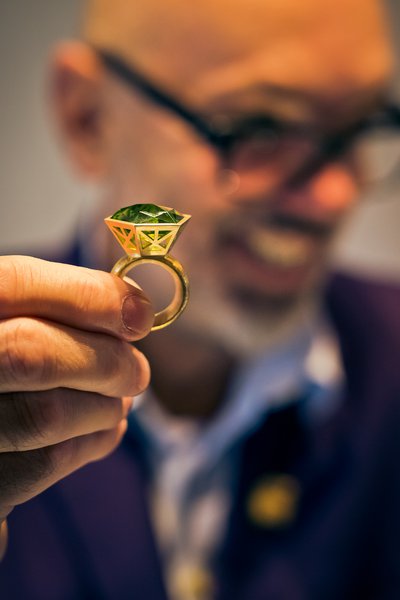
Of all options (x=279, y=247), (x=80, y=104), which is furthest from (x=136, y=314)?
(x=80, y=104)

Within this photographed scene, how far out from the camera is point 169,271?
11.3 inches

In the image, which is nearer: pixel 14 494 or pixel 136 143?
pixel 14 494

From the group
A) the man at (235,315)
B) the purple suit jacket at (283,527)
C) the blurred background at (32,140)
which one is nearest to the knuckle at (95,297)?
the man at (235,315)

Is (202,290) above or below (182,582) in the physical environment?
above

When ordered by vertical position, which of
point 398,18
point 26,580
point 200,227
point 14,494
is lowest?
point 26,580

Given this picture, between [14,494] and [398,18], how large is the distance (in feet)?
3.30

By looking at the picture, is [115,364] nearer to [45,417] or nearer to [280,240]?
[45,417]

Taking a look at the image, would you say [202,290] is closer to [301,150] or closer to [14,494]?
[301,150]

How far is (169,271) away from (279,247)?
18.8 inches

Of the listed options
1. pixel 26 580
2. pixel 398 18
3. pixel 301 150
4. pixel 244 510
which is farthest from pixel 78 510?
pixel 398 18

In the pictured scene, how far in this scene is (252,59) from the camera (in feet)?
2.30

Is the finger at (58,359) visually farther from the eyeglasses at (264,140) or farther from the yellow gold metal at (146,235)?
the eyeglasses at (264,140)

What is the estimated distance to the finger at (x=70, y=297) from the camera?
10.7 inches

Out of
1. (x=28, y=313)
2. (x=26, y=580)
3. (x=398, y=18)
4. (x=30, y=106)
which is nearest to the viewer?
(x=28, y=313)
